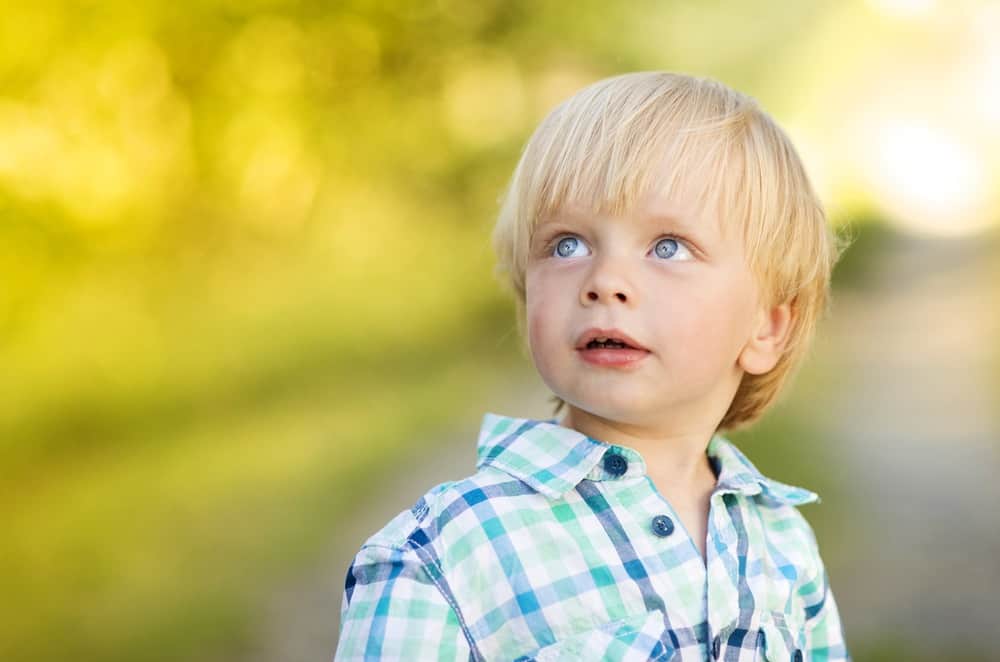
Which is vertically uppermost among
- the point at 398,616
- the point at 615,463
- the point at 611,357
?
the point at 611,357

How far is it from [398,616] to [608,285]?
391mm

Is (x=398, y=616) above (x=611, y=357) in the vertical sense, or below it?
below

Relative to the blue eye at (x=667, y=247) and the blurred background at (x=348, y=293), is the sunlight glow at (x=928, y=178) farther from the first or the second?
the blue eye at (x=667, y=247)

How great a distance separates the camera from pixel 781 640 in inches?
50.1

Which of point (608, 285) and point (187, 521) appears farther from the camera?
point (187, 521)

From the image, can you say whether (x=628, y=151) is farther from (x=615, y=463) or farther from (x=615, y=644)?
(x=615, y=644)

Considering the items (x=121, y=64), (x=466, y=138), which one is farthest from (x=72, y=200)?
(x=466, y=138)

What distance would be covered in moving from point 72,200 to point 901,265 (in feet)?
7.10

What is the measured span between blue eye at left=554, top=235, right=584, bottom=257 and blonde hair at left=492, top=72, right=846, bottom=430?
4cm

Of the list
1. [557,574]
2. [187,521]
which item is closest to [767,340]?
[557,574]

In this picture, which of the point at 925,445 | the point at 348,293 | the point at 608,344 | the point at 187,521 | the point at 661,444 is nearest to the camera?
the point at 608,344

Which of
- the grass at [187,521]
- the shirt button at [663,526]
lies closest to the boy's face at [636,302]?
the shirt button at [663,526]

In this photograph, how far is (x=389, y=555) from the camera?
Result: 1143 millimetres

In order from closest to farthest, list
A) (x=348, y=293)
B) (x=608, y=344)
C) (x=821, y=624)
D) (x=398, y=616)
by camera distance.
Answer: (x=398, y=616) < (x=608, y=344) < (x=821, y=624) < (x=348, y=293)
